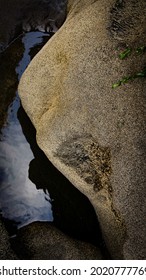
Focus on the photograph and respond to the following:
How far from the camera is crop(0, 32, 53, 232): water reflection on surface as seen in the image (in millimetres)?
4918

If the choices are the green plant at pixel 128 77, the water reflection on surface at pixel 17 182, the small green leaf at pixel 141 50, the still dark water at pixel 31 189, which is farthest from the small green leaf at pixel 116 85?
the water reflection on surface at pixel 17 182

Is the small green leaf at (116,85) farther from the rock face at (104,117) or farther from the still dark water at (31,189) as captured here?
the still dark water at (31,189)

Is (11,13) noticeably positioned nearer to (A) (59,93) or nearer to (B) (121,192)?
(A) (59,93)

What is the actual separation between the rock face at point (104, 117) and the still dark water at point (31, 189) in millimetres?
468

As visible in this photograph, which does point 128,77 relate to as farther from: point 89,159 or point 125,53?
point 89,159

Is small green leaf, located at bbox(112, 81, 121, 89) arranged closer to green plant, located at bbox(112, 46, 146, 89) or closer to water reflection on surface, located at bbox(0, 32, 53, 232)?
green plant, located at bbox(112, 46, 146, 89)

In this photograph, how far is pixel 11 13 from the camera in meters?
6.43

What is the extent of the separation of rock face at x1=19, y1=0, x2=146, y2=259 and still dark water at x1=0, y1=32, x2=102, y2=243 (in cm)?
47

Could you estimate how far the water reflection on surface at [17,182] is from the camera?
4918mm

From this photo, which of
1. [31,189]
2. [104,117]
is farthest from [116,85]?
[31,189]

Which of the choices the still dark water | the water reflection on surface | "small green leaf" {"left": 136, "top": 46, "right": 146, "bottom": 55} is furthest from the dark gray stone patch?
"small green leaf" {"left": 136, "top": 46, "right": 146, "bottom": 55}

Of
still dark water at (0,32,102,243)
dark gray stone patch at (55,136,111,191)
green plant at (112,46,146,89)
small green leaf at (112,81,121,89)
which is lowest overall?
still dark water at (0,32,102,243)

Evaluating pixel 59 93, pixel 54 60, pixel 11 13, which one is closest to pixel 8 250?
pixel 59 93

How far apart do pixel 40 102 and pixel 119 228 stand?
1.71m
